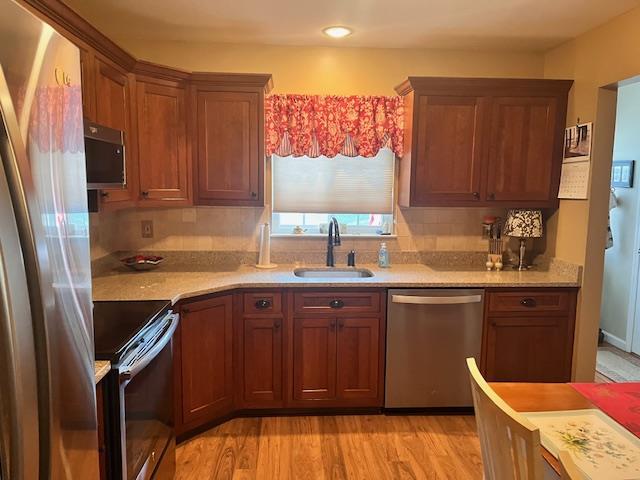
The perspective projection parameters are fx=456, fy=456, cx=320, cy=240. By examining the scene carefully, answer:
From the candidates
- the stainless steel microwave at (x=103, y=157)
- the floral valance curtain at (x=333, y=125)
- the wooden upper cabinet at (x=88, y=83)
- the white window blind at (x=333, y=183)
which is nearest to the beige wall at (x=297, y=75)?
the floral valance curtain at (x=333, y=125)

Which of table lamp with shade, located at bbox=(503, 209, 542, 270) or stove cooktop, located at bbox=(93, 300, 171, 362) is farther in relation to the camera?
table lamp with shade, located at bbox=(503, 209, 542, 270)

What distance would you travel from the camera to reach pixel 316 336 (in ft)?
9.56

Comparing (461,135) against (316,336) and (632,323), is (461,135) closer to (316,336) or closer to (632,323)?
(316,336)

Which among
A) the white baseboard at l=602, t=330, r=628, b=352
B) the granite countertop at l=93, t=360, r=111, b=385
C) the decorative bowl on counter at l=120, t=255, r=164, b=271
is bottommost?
the white baseboard at l=602, t=330, r=628, b=352

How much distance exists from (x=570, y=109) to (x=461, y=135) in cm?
76

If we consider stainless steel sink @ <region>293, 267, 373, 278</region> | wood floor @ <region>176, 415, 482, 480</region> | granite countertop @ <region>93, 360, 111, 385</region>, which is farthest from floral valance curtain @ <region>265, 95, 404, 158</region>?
granite countertop @ <region>93, 360, 111, 385</region>

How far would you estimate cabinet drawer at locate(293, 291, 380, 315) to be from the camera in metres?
2.88

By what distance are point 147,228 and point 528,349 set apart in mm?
2777

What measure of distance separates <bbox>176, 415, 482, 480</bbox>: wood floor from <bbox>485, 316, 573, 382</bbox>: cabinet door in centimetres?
42

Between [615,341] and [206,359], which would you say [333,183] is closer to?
[206,359]

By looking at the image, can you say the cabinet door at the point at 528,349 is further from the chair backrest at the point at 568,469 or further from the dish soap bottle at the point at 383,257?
the chair backrest at the point at 568,469

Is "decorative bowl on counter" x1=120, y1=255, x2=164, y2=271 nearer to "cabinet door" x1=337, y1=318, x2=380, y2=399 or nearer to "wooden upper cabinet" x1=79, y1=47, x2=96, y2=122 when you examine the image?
"wooden upper cabinet" x1=79, y1=47, x2=96, y2=122

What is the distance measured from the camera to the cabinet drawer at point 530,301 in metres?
2.95

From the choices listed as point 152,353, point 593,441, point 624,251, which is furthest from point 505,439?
point 624,251
